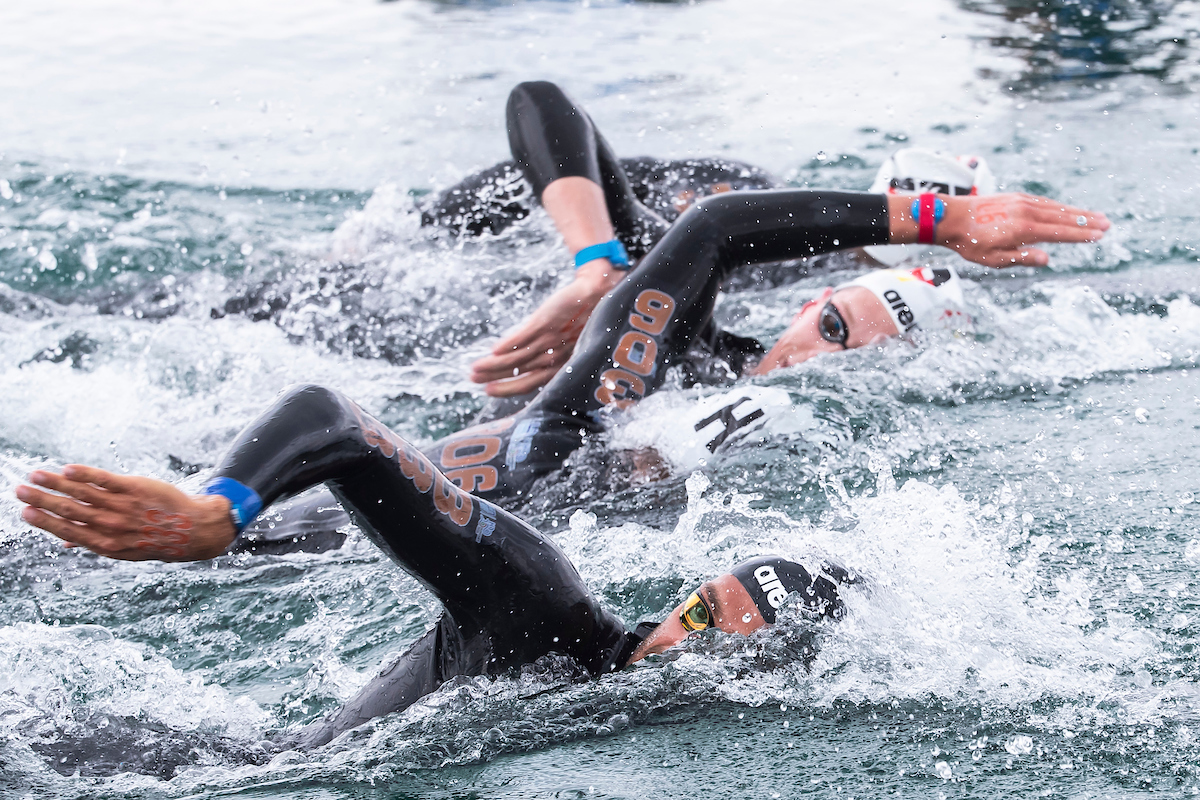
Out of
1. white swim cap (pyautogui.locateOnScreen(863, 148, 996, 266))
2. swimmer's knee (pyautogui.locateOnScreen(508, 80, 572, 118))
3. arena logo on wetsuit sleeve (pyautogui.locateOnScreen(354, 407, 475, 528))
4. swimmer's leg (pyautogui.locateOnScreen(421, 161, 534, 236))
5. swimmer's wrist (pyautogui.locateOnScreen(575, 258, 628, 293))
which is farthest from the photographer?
swimmer's leg (pyautogui.locateOnScreen(421, 161, 534, 236))

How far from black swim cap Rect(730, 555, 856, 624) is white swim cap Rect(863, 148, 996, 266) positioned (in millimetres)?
2512

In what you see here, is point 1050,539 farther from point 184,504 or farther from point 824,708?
point 184,504

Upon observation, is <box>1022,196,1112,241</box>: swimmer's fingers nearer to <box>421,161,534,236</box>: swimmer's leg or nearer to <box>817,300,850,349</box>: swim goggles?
<box>817,300,850,349</box>: swim goggles

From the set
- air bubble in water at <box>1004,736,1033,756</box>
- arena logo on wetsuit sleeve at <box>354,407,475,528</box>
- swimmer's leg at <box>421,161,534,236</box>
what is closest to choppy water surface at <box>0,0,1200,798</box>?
air bubble in water at <box>1004,736,1033,756</box>

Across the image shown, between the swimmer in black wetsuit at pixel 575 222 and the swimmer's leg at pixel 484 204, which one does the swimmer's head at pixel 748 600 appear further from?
Answer: the swimmer's leg at pixel 484 204

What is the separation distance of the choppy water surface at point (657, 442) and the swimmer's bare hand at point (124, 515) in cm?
73

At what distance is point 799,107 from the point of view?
27.9 ft

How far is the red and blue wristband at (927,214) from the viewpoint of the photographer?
3744mm

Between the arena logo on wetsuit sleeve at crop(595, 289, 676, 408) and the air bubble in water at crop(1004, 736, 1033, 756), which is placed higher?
the arena logo on wetsuit sleeve at crop(595, 289, 676, 408)

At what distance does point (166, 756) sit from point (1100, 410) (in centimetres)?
319

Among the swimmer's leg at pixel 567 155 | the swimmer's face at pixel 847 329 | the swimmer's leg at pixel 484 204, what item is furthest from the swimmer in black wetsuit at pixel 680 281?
the swimmer's leg at pixel 484 204

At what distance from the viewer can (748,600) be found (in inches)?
101

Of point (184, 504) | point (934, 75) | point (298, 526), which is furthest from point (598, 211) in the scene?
point (934, 75)

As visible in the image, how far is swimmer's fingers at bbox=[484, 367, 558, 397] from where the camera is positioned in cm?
404
